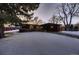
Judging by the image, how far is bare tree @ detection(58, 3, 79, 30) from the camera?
277 centimetres

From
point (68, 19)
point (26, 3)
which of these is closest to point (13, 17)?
point (26, 3)

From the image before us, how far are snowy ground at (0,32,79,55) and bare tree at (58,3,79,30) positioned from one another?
241 millimetres

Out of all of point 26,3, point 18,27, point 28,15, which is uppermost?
point 26,3

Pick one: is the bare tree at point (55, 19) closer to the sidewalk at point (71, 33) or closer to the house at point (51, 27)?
the house at point (51, 27)

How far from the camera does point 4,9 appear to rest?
2812 mm

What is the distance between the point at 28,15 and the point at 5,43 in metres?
0.55

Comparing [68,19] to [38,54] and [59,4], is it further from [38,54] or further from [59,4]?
[38,54]

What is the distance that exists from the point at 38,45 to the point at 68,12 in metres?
0.67

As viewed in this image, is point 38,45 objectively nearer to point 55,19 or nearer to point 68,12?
point 55,19

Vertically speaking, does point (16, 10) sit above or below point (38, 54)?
above

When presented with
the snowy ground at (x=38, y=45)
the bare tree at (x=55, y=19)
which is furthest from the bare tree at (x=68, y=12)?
the snowy ground at (x=38, y=45)

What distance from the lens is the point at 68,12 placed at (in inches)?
110

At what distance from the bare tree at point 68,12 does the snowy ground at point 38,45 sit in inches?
9.5

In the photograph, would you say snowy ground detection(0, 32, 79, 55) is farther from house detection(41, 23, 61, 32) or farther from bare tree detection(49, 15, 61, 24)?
bare tree detection(49, 15, 61, 24)
